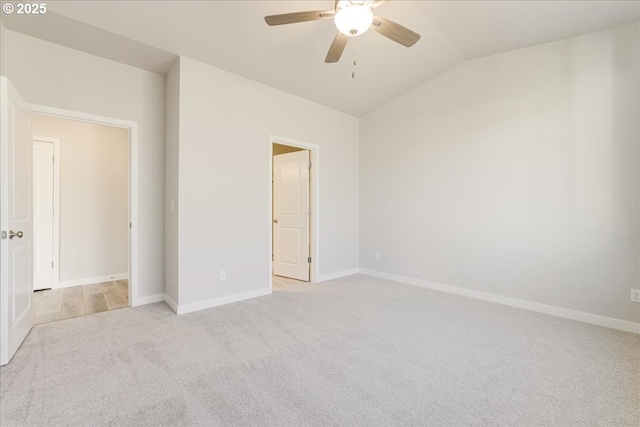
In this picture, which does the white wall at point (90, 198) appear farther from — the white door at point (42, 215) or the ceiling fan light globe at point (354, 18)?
the ceiling fan light globe at point (354, 18)

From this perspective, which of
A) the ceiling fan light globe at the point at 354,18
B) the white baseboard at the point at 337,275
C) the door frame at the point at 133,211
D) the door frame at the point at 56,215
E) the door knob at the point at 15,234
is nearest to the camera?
the ceiling fan light globe at the point at 354,18

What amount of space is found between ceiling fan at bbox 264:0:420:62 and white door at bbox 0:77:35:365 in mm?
2118

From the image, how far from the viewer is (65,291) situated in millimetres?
3883

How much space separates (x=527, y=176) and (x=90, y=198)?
19.5 ft

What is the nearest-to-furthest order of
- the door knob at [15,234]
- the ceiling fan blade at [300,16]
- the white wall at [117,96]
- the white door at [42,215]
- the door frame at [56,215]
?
the ceiling fan blade at [300,16]
the door knob at [15,234]
the white wall at [117,96]
the white door at [42,215]
the door frame at [56,215]

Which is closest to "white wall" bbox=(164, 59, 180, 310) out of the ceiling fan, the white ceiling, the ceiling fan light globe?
the white ceiling

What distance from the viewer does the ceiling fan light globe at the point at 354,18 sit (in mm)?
1860

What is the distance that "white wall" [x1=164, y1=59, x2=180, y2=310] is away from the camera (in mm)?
3129

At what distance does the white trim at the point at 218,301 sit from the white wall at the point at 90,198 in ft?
7.44

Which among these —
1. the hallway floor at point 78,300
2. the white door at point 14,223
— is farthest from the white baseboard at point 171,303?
the white door at point 14,223

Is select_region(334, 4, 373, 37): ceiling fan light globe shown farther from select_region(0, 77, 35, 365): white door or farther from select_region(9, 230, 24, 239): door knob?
select_region(9, 230, 24, 239): door knob

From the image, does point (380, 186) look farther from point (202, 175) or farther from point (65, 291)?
point (65, 291)

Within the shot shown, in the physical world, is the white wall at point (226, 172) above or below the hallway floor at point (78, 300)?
above

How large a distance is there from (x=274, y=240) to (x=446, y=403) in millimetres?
3781
